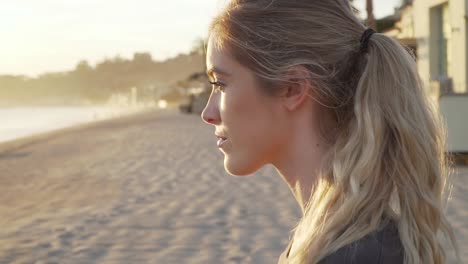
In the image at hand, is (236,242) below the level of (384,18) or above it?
below

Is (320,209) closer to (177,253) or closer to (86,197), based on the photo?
(177,253)

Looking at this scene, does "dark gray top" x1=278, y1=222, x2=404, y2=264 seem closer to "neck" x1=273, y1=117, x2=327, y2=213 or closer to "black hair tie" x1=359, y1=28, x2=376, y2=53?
"neck" x1=273, y1=117, x2=327, y2=213

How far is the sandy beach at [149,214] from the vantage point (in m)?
6.40

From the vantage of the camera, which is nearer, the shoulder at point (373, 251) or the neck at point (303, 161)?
the shoulder at point (373, 251)

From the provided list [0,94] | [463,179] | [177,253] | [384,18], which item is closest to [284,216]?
[177,253]

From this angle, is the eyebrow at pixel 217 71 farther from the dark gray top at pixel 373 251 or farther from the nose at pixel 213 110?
the dark gray top at pixel 373 251

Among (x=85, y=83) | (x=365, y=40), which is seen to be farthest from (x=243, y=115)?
(x=85, y=83)

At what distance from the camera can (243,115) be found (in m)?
1.46

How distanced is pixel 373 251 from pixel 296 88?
369 millimetres

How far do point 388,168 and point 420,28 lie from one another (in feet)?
46.8

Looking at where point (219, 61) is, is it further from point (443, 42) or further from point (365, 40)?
point (443, 42)

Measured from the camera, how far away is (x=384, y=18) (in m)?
29.8

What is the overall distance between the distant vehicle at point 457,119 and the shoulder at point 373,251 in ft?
33.3

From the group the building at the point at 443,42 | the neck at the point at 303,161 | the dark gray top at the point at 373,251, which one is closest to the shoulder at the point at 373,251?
the dark gray top at the point at 373,251
